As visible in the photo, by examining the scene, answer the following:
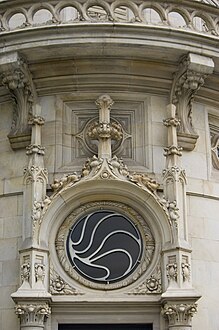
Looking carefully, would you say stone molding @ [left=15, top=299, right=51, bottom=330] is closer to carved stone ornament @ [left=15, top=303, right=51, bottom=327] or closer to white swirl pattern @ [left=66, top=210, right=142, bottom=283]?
carved stone ornament @ [left=15, top=303, right=51, bottom=327]

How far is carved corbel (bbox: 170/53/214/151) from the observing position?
46.5 ft

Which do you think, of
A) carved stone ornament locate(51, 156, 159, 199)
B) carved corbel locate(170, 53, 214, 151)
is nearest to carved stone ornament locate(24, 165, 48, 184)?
carved stone ornament locate(51, 156, 159, 199)

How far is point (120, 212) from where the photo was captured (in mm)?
13812

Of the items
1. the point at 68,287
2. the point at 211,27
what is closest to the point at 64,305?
the point at 68,287

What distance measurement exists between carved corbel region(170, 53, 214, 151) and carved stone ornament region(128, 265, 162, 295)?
2561mm

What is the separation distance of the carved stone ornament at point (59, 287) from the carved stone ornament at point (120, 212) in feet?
0.64

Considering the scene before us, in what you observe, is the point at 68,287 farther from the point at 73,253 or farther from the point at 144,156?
the point at 144,156

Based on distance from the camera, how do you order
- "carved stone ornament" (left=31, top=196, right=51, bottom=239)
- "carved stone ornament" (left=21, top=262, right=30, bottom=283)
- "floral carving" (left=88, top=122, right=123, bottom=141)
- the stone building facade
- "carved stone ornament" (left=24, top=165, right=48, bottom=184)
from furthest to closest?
1. "floral carving" (left=88, top=122, right=123, bottom=141)
2. "carved stone ornament" (left=24, top=165, right=48, bottom=184)
3. "carved stone ornament" (left=31, top=196, right=51, bottom=239)
4. the stone building facade
5. "carved stone ornament" (left=21, top=262, right=30, bottom=283)

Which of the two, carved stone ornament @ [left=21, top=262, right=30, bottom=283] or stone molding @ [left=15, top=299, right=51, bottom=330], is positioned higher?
carved stone ornament @ [left=21, top=262, right=30, bottom=283]

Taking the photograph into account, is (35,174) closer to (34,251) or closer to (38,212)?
(38,212)

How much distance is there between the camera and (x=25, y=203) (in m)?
13.6

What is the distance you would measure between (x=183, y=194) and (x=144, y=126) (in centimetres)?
159

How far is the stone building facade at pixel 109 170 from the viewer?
43.0 ft

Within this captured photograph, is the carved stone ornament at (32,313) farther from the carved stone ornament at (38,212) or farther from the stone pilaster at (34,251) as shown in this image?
the carved stone ornament at (38,212)
